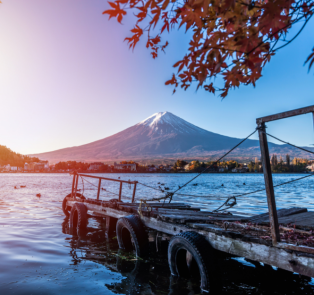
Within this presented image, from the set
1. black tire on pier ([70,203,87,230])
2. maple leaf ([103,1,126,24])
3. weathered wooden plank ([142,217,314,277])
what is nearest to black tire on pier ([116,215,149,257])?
weathered wooden plank ([142,217,314,277])

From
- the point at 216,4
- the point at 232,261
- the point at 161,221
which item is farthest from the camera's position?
the point at 232,261

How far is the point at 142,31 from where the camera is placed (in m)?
3.67

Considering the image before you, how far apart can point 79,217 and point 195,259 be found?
25.3ft

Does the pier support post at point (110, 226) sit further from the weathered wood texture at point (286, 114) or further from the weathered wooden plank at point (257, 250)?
the weathered wood texture at point (286, 114)

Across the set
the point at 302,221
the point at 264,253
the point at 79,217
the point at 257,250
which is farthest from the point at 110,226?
the point at 264,253

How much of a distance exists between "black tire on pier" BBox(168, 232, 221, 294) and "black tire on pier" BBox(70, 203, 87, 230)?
6.49 m

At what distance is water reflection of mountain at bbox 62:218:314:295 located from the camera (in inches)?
224

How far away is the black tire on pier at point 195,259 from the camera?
5.13m

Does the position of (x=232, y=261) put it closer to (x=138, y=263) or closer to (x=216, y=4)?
(x=138, y=263)

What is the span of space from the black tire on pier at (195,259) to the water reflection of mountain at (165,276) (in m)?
0.25

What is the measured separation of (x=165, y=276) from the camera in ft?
21.0

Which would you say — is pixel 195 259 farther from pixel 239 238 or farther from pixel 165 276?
pixel 165 276

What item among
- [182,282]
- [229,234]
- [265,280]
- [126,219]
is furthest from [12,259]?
[265,280]

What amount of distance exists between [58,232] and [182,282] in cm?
760
